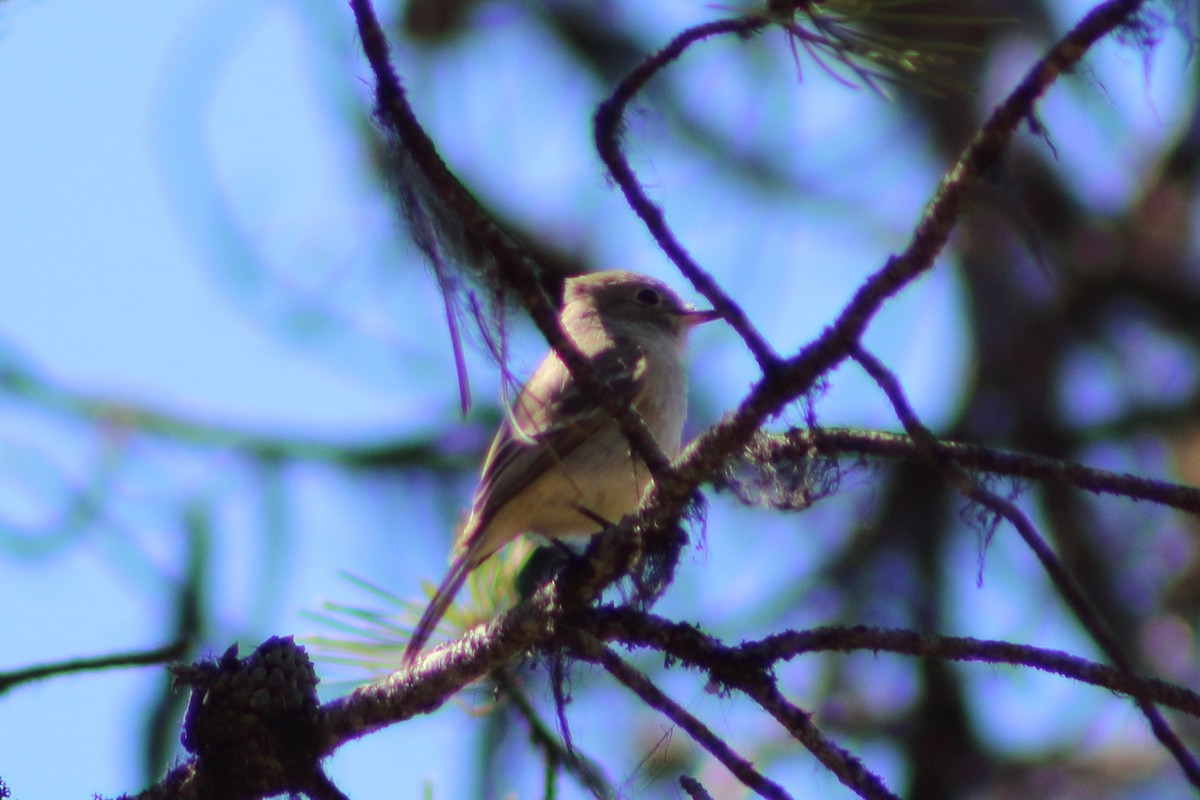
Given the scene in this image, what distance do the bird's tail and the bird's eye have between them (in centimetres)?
208

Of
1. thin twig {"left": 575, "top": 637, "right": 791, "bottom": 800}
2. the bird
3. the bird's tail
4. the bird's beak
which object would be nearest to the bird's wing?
the bird

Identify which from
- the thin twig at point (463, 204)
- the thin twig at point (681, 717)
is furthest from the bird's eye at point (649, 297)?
the thin twig at point (463, 204)

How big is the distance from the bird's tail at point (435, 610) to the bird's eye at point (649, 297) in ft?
6.81

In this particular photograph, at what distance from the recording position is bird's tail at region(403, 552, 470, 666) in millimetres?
3449

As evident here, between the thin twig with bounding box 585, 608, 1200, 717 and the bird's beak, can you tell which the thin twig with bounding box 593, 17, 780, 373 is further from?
the bird's beak

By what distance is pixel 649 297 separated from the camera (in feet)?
18.5

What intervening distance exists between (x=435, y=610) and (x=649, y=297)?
238 centimetres

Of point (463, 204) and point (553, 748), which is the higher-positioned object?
point (463, 204)

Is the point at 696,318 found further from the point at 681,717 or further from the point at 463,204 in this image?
the point at 463,204

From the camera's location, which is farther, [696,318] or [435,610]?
[696,318]


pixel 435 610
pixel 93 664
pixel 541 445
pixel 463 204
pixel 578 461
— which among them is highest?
pixel 578 461

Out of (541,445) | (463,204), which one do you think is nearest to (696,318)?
(541,445)

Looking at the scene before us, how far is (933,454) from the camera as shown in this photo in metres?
1.86

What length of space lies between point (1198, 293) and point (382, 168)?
668cm
